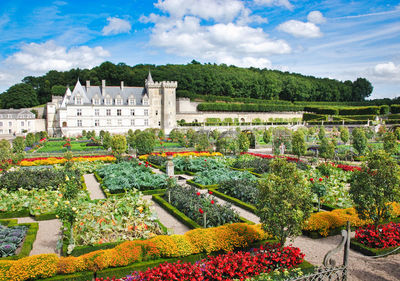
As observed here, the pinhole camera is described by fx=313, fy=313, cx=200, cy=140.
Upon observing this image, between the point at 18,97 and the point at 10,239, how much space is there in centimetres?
7206

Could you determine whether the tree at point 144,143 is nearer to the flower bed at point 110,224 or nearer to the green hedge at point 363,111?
the flower bed at point 110,224

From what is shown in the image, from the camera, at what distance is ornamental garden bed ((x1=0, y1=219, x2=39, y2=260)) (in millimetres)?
7991

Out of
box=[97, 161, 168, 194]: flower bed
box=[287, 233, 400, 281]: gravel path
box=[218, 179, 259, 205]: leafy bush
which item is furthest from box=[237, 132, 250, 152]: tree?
box=[287, 233, 400, 281]: gravel path

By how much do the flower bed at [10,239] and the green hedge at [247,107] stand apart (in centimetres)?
5880

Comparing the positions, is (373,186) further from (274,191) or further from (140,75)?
(140,75)

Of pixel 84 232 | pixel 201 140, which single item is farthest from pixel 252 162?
pixel 84 232

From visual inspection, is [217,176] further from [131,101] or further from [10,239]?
[131,101]

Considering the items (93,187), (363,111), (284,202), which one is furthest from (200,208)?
(363,111)

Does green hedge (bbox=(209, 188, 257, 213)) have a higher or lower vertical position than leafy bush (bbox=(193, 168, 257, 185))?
lower

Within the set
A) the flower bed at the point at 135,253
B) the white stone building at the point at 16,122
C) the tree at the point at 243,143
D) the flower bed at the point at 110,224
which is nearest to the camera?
the flower bed at the point at 135,253

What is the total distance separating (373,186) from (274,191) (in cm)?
313

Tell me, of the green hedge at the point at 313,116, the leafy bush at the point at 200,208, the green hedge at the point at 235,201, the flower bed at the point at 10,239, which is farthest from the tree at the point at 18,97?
the flower bed at the point at 10,239

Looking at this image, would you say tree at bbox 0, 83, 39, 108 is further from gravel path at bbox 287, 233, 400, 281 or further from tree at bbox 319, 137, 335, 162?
gravel path at bbox 287, 233, 400, 281

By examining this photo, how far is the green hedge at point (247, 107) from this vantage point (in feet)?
222
